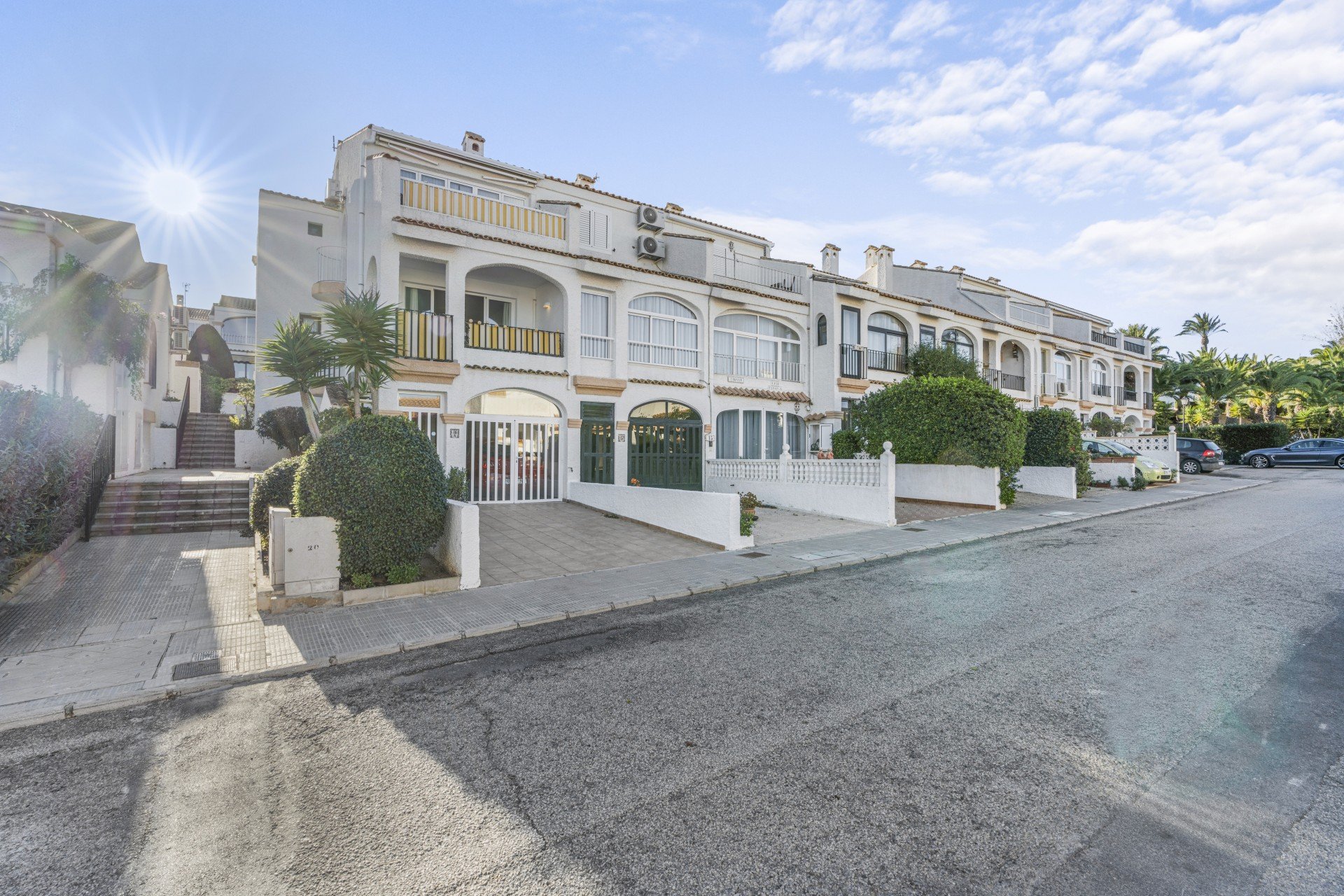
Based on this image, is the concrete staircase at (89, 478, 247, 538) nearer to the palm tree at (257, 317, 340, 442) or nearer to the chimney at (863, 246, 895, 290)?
the palm tree at (257, 317, 340, 442)

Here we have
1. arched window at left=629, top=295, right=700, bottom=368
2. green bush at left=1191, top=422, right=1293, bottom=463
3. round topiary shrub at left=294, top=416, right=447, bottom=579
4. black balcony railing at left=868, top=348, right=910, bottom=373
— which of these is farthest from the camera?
green bush at left=1191, top=422, right=1293, bottom=463

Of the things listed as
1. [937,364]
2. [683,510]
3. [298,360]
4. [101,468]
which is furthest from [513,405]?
[937,364]

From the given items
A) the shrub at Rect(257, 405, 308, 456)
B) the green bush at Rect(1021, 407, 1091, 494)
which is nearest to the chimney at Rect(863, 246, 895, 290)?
the green bush at Rect(1021, 407, 1091, 494)

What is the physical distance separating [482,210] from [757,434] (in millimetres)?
11491

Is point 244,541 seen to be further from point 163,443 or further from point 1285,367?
point 1285,367

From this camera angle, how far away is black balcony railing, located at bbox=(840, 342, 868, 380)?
22.3 m

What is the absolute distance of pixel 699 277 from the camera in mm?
20000

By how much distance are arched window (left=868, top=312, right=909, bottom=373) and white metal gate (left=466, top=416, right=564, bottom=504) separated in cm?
1396

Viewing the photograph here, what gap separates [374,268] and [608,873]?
616 inches

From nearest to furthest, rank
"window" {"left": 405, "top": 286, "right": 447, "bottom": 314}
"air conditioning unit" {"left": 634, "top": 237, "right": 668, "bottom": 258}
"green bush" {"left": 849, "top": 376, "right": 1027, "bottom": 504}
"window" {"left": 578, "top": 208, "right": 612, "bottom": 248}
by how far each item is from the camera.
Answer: "green bush" {"left": 849, "top": 376, "right": 1027, "bottom": 504} → "window" {"left": 405, "top": 286, "right": 447, "bottom": 314} → "window" {"left": 578, "top": 208, "right": 612, "bottom": 248} → "air conditioning unit" {"left": 634, "top": 237, "right": 668, "bottom": 258}

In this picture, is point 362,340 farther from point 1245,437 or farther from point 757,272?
point 1245,437

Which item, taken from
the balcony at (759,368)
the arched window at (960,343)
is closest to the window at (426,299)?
the balcony at (759,368)

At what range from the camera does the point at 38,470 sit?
7004 mm

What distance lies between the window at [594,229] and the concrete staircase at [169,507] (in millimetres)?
12790
